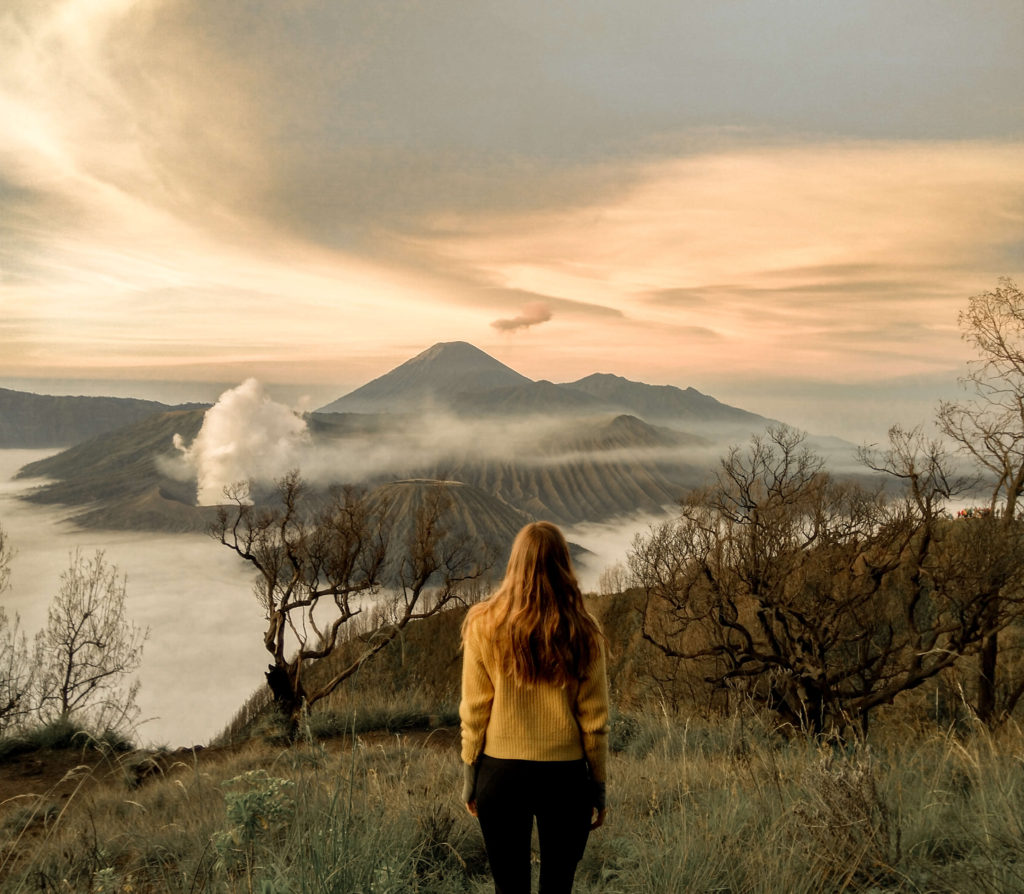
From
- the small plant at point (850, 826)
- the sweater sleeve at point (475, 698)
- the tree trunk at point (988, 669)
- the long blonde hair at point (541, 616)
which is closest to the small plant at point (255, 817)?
the sweater sleeve at point (475, 698)

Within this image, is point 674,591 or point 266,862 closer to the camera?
point 266,862

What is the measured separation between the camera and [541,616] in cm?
277

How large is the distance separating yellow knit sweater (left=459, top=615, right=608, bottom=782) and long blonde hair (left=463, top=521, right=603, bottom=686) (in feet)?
0.17

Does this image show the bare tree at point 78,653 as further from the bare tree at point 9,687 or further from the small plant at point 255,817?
the small plant at point 255,817

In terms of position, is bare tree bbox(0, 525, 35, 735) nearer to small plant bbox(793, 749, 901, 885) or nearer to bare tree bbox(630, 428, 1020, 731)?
bare tree bbox(630, 428, 1020, 731)

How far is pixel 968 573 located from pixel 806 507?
5364 mm

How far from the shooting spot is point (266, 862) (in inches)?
135

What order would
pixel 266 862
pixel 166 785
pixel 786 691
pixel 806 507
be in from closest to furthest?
pixel 266 862 < pixel 166 785 < pixel 786 691 < pixel 806 507

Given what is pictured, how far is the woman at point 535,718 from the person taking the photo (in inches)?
108

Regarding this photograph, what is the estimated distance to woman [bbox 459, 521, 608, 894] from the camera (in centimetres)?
274

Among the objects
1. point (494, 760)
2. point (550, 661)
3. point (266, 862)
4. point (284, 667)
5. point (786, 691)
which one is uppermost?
point (550, 661)

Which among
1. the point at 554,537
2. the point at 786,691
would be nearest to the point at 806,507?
the point at 786,691

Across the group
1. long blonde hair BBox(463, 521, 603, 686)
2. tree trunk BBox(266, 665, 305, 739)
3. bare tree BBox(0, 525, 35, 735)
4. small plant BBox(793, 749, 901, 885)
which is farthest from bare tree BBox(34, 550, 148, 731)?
small plant BBox(793, 749, 901, 885)

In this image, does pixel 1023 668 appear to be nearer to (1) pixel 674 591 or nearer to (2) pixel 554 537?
(1) pixel 674 591
